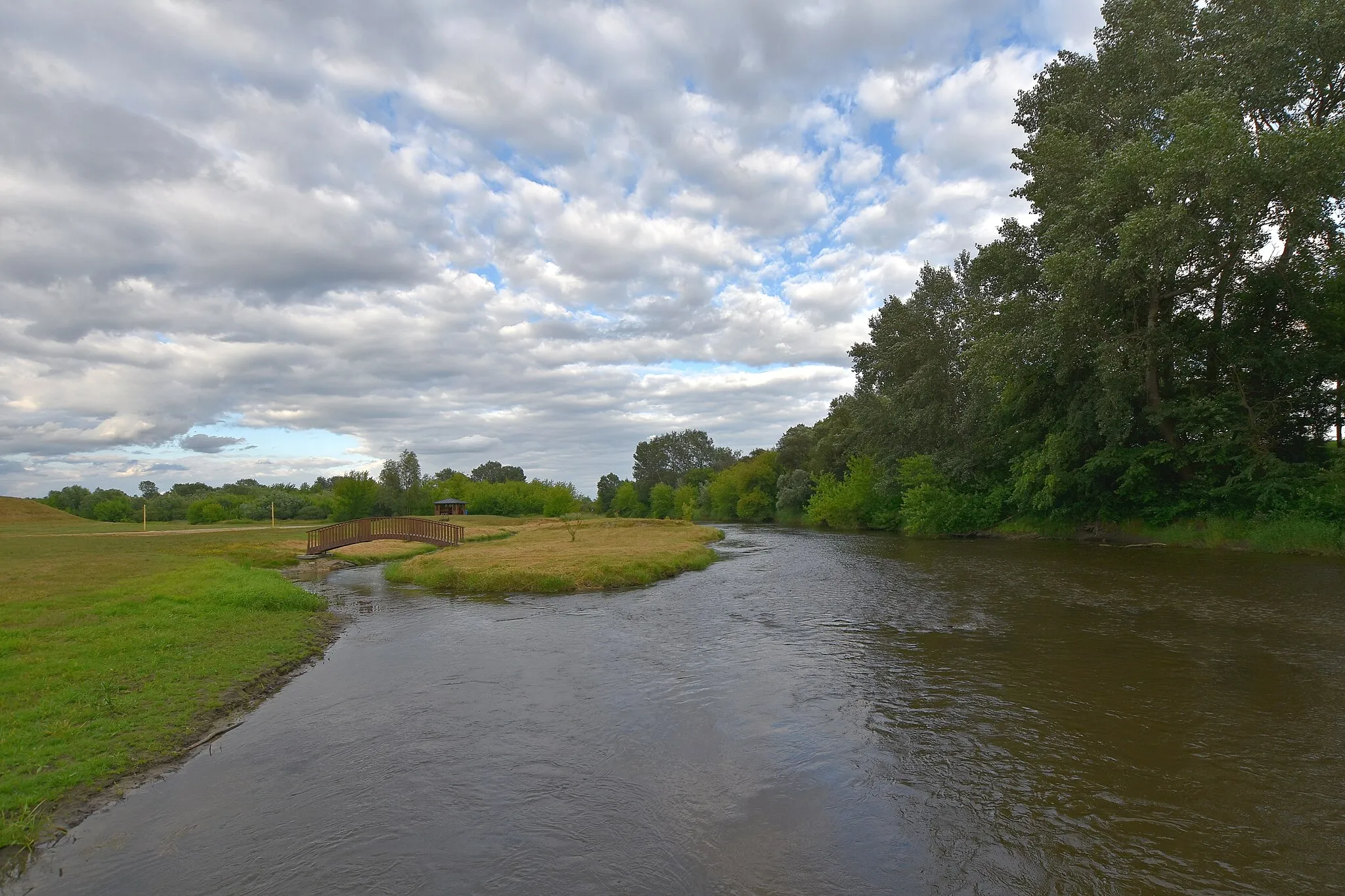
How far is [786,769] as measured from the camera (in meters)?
8.37

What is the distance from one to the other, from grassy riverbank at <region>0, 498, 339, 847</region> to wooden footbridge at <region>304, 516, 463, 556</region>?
13.4 metres

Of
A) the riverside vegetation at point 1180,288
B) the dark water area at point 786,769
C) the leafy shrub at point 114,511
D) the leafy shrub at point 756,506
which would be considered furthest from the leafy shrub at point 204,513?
the riverside vegetation at point 1180,288

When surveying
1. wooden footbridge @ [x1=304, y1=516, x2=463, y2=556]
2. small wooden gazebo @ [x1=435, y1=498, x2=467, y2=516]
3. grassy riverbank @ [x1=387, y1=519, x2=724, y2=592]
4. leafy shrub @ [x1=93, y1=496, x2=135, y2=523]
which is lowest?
grassy riverbank @ [x1=387, y1=519, x2=724, y2=592]

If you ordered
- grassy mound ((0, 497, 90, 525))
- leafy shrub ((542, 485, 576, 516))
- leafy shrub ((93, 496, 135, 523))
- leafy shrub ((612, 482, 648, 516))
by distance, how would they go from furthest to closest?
leafy shrub ((612, 482, 648, 516))
leafy shrub ((93, 496, 135, 523))
leafy shrub ((542, 485, 576, 516))
grassy mound ((0, 497, 90, 525))

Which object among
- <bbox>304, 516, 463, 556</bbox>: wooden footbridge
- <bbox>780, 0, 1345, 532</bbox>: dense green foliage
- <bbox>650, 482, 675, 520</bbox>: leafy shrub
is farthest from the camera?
<bbox>650, 482, 675, 520</bbox>: leafy shrub

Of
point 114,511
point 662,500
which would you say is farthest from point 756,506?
point 114,511

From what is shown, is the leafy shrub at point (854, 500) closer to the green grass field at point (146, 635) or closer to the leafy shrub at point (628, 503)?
the green grass field at point (146, 635)

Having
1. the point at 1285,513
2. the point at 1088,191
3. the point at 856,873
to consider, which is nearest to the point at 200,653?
the point at 856,873

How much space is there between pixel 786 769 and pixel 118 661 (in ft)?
39.0

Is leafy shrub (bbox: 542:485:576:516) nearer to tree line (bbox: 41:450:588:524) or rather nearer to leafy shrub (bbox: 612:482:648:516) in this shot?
tree line (bbox: 41:450:588:524)

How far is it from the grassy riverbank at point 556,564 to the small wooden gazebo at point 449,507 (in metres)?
45.7

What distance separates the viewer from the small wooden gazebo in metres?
89.2

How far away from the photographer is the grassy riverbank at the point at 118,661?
316 inches

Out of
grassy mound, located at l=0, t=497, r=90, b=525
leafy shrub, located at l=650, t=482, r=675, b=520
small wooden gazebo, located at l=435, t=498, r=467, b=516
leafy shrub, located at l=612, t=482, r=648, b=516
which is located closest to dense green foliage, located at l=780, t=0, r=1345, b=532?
small wooden gazebo, located at l=435, t=498, r=467, b=516
